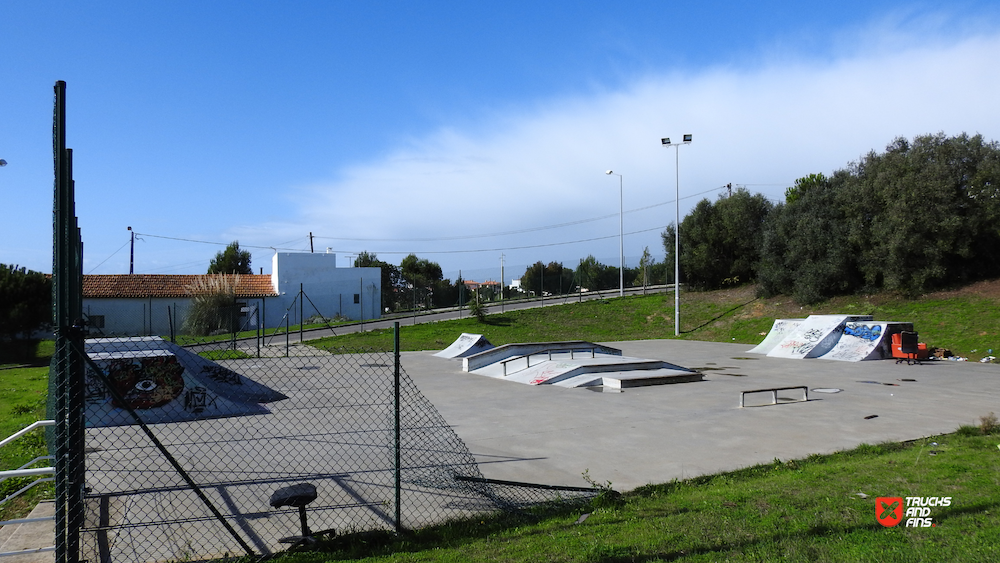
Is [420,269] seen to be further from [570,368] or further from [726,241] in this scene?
[570,368]

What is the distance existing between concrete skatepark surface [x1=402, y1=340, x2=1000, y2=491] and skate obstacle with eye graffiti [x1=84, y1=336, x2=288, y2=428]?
4154 mm

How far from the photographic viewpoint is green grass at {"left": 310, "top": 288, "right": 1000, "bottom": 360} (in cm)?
2286

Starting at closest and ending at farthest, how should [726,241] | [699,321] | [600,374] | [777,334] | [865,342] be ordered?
[600,374] → [865,342] → [777,334] → [699,321] → [726,241]

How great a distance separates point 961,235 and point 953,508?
87.9 feet

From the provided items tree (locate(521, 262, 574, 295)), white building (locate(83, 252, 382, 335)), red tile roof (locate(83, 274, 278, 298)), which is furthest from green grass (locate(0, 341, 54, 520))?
tree (locate(521, 262, 574, 295))

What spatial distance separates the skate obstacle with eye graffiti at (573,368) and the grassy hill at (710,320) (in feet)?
27.7

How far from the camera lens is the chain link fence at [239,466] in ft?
15.1

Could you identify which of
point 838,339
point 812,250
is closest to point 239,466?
point 838,339

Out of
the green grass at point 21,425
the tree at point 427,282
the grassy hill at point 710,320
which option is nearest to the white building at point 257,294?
the tree at point 427,282

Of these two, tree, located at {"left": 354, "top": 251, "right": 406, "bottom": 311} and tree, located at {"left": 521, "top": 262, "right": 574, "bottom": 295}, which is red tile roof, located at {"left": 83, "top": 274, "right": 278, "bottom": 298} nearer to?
tree, located at {"left": 354, "top": 251, "right": 406, "bottom": 311}

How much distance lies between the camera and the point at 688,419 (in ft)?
33.5

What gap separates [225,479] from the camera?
22.0ft

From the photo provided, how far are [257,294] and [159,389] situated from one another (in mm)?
32759

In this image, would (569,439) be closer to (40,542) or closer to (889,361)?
(40,542)
